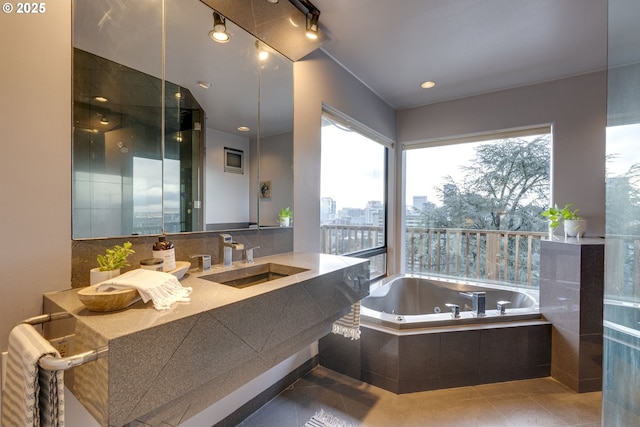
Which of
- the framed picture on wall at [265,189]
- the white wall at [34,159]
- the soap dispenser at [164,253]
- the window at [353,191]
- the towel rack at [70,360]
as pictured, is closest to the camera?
the towel rack at [70,360]

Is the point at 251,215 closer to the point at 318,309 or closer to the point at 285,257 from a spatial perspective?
the point at 285,257

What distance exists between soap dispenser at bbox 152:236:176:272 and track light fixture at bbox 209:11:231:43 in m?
1.17

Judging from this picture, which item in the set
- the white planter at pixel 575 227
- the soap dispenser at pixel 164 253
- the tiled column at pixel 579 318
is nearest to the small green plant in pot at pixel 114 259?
the soap dispenser at pixel 164 253

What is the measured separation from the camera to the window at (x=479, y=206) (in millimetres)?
3078

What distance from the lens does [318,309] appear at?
138cm

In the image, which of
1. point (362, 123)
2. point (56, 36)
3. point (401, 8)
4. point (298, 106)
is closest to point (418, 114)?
point (362, 123)

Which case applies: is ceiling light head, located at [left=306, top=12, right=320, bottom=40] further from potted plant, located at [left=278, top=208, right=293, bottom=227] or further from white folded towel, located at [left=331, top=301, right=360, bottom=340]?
white folded towel, located at [left=331, top=301, right=360, bottom=340]

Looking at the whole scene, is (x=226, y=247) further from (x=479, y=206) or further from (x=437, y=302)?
(x=479, y=206)

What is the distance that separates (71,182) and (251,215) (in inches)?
36.5

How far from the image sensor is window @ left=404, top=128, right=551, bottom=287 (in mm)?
3078

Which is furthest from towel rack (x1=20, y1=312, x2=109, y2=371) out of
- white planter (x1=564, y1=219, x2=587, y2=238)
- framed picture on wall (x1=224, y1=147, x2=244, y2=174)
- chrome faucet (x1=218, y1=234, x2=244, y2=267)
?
white planter (x1=564, y1=219, x2=587, y2=238)

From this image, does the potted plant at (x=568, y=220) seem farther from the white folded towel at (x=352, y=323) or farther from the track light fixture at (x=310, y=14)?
the track light fixture at (x=310, y=14)

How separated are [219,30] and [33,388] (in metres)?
1.75

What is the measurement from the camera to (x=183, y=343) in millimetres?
813
